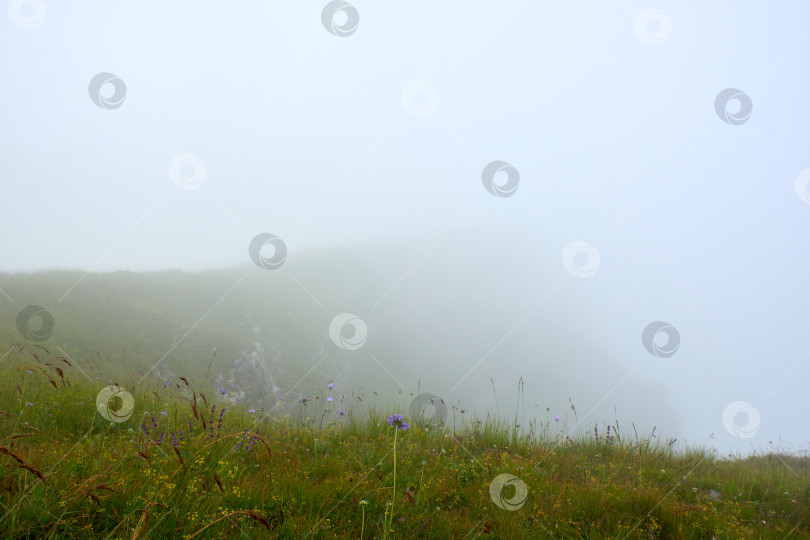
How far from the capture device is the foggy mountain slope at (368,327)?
42.0 m

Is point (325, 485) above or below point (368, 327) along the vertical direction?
above

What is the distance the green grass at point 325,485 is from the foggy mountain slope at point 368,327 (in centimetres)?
483

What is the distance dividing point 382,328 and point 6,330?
231ft

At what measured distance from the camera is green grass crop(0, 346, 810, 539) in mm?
2340

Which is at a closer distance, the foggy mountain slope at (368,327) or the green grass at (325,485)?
the green grass at (325,485)

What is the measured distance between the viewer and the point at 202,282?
7406 cm

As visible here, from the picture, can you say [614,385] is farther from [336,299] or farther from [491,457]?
[491,457]

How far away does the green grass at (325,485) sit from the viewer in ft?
7.68

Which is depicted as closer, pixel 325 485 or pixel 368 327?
pixel 325 485

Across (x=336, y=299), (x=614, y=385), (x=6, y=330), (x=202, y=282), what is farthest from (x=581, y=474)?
(x=614, y=385)

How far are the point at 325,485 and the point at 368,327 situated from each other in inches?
3590

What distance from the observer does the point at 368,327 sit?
306ft

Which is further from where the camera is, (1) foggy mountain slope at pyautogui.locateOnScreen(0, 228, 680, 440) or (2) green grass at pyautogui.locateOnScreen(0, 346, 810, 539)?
(1) foggy mountain slope at pyautogui.locateOnScreen(0, 228, 680, 440)

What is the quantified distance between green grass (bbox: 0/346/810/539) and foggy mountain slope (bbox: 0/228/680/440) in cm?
483
